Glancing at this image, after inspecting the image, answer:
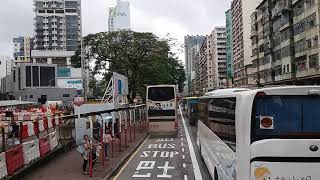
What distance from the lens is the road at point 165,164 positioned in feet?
51.6

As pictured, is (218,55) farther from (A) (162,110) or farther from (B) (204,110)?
(B) (204,110)

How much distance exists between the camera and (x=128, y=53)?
166ft

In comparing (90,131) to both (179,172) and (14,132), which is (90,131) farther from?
(179,172)

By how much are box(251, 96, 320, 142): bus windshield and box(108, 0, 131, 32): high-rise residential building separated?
91402mm

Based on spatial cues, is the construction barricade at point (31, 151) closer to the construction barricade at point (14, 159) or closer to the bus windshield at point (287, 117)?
the construction barricade at point (14, 159)

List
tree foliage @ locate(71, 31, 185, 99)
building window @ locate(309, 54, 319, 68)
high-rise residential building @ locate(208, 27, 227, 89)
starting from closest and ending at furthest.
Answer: tree foliage @ locate(71, 31, 185, 99), building window @ locate(309, 54, 319, 68), high-rise residential building @ locate(208, 27, 227, 89)

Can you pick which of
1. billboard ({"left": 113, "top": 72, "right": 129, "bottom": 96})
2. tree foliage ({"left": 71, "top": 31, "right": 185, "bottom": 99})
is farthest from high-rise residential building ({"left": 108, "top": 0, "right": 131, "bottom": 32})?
billboard ({"left": 113, "top": 72, "right": 129, "bottom": 96})

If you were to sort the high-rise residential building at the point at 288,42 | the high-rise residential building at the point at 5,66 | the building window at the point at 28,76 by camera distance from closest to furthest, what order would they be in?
the high-rise residential building at the point at 288,42 < the building window at the point at 28,76 < the high-rise residential building at the point at 5,66

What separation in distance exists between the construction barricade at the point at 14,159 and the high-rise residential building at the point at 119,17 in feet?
273

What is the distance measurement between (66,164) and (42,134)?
1.95m

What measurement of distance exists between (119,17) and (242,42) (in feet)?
140

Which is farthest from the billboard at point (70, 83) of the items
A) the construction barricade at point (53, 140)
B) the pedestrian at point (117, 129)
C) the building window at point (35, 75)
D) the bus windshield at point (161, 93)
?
the construction barricade at point (53, 140)

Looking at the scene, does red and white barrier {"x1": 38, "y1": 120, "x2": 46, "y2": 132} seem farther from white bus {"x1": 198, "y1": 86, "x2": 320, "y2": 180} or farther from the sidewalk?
white bus {"x1": 198, "y1": 86, "x2": 320, "y2": 180}

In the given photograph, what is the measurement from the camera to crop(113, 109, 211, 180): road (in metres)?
15.7
